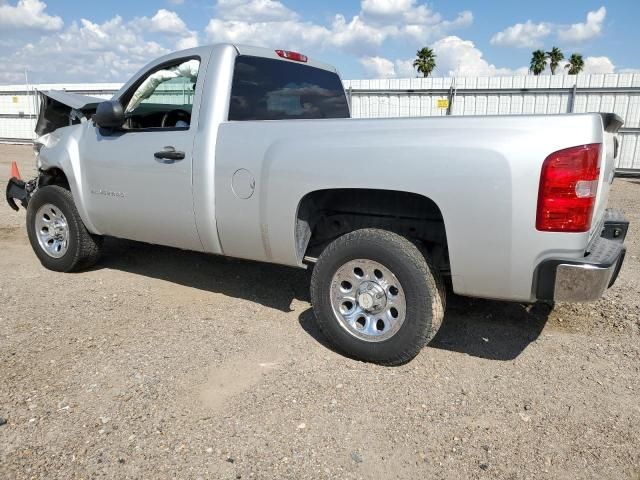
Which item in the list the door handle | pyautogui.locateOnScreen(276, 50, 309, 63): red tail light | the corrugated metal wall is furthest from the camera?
the corrugated metal wall

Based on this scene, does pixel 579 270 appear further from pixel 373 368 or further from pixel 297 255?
pixel 297 255

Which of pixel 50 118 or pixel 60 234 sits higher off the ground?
pixel 50 118

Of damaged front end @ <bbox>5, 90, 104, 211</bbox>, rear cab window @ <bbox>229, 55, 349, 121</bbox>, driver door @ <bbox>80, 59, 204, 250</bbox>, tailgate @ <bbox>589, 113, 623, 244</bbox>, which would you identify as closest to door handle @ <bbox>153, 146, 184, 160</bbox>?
driver door @ <bbox>80, 59, 204, 250</bbox>

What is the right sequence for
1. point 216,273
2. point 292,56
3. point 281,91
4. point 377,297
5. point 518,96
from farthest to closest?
1. point 518,96
2. point 216,273
3. point 292,56
4. point 281,91
5. point 377,297

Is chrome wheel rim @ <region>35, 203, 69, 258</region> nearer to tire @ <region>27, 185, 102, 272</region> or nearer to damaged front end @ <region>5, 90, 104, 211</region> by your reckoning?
tire @ <region>27, 185, 102, 272</region>

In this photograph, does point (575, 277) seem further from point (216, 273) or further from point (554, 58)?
point (554, 58)

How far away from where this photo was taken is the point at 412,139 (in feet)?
9.70

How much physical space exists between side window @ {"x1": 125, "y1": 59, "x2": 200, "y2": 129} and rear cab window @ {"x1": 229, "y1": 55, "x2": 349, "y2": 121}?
1.25ft

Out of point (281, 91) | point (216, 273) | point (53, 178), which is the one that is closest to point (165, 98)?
point (281, 91)

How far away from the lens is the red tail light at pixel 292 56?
14.6ft

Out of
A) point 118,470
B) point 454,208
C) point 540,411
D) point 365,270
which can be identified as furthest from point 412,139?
point 118,470

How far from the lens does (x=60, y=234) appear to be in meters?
5.05

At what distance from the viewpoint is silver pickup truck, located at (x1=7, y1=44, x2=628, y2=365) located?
2.68m

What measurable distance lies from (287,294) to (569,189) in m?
2.67
